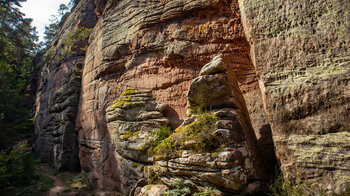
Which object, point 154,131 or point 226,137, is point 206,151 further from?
point 154,131

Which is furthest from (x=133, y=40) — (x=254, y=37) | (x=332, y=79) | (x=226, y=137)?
(x=332, y=79)

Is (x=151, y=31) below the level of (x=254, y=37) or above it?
above

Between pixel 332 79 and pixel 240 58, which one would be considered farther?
pixel 240 58

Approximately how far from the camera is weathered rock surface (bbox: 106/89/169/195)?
8414 mm

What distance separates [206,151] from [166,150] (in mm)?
1450

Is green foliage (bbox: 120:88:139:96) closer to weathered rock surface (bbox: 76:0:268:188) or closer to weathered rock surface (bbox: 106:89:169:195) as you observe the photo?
weathered rock surface (bbox: 106:89:169:195)

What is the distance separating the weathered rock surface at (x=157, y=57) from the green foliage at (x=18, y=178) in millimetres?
2874

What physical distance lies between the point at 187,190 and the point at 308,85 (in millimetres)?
4467

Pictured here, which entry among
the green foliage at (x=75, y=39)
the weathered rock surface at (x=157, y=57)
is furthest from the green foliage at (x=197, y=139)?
the green foliage at (x=75, y=39)

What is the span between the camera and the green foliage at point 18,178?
9.67 meters

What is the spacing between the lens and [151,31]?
36.1ft

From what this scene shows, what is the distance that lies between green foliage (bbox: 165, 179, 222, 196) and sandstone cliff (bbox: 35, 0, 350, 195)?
0.20 meters

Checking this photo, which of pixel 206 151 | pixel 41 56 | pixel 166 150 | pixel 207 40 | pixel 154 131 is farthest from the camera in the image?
pixel 41 56

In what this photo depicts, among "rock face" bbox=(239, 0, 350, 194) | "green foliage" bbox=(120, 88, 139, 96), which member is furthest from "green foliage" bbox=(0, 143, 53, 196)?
"rock face" bbox=(239, 0, 350, 194)
